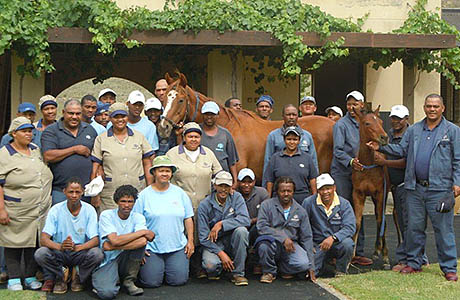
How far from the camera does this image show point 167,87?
8.14 metres

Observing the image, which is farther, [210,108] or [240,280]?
[210,108]

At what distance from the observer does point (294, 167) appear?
7832 mm

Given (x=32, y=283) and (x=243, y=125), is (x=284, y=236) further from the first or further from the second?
(x=32, y=283)

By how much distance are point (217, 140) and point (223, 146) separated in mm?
99

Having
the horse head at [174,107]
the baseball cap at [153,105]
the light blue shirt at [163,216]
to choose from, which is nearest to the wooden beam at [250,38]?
the horse head at [174,107]

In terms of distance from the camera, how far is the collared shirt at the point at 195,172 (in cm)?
743

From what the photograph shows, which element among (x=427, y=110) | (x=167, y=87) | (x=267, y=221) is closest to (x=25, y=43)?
(x=167, y=87)

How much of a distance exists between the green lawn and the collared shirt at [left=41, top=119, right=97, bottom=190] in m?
2.90

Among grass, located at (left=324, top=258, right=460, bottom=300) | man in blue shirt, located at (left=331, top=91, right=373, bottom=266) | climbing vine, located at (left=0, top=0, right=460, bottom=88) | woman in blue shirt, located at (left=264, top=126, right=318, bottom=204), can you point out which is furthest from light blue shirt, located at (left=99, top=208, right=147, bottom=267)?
climbing vine, located at (left=0, top=0, right=460, bottom=88)

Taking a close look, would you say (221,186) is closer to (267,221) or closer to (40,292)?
(267,221)

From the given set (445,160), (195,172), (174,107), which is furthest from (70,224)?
(445,160)

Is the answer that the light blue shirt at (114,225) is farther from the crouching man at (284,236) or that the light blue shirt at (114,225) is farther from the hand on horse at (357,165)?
the hand on horse at (357,165)

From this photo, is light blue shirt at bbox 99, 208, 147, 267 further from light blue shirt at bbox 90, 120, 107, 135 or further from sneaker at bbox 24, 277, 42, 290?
light blue shirt at bbox 90, 120, 107, 135

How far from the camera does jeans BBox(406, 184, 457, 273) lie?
7.33m
